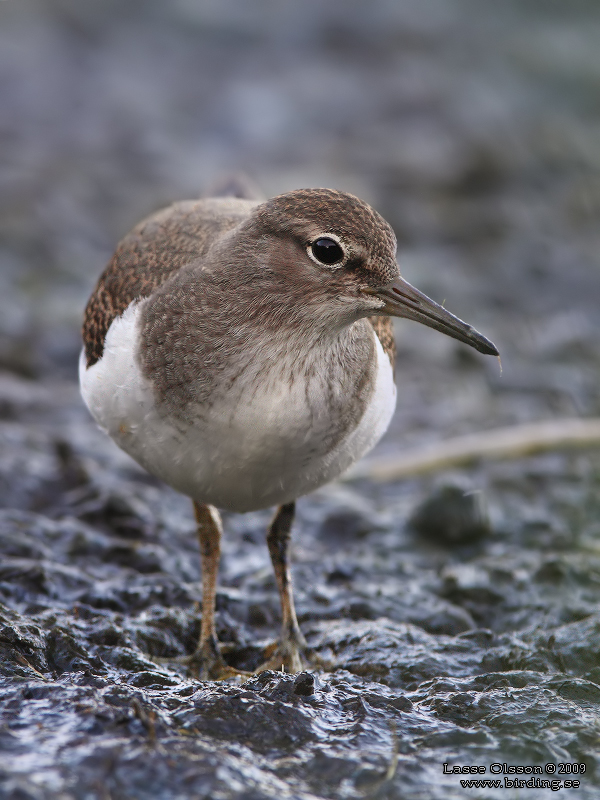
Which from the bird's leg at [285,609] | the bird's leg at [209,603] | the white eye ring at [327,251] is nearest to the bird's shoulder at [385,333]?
the white eye ring at [327,251]

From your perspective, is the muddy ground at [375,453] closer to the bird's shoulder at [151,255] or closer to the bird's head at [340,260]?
the bird's shoulder at [151,255]

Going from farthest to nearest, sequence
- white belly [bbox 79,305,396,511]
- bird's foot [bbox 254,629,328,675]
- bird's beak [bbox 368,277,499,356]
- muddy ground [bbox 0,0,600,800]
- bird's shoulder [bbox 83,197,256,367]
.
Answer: bird's foot [bbox 254,629,328,675], bird's shoulder [bbox 83,197,256,367], bird's beak [bbox 368,277,499,356], white belly [bbox 79,305,396,511], muddy ground [bbox 0,0,600,800]

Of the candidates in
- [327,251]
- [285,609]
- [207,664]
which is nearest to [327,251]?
[327,251]

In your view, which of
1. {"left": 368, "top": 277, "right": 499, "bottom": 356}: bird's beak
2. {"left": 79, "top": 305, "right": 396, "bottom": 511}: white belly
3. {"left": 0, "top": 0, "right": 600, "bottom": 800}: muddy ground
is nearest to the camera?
{"left": 0, "top": 0, "right": 600, "bottom": 800}: muddy ground

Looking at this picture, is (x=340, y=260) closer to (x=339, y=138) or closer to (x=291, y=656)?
(x=291, y=656)

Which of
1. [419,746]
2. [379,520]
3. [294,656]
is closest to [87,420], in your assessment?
[379,520]

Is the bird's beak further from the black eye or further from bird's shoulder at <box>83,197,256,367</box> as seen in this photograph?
bird's shoulder at <box>83,197,256,367</box>

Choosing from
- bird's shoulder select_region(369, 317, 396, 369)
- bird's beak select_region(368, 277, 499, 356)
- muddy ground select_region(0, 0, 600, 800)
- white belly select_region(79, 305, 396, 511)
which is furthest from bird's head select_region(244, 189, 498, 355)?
muddy ground select_region(0, 0, 600, 800)

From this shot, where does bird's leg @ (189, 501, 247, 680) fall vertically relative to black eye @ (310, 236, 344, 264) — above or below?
below
